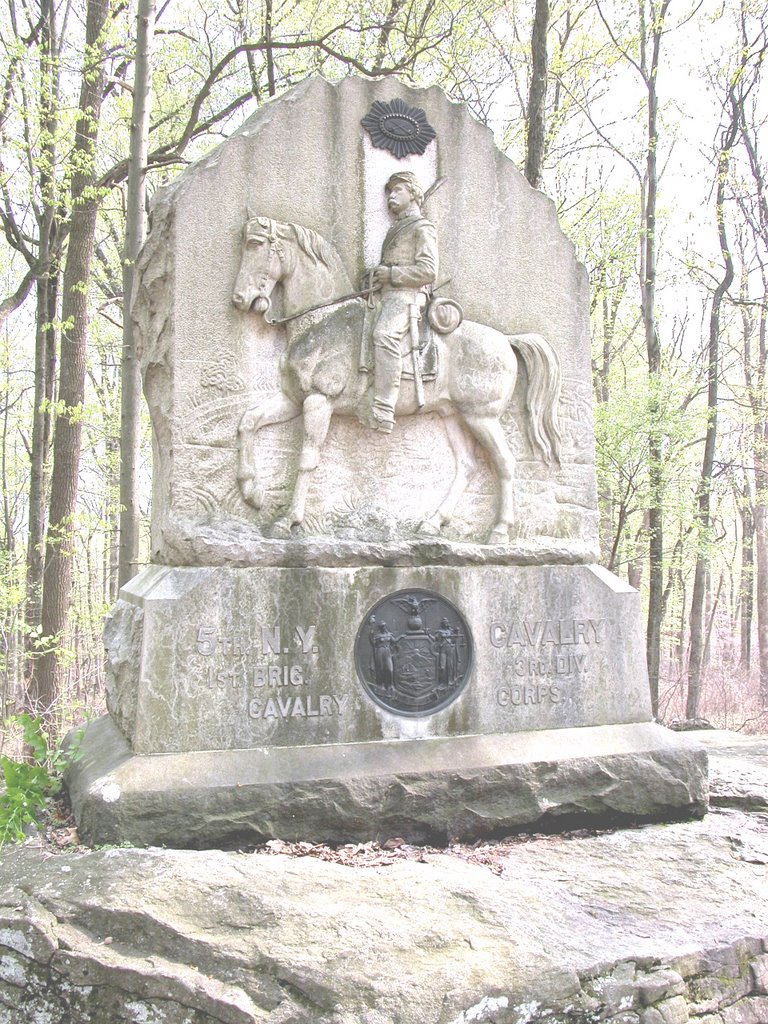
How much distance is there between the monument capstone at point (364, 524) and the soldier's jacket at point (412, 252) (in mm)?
15

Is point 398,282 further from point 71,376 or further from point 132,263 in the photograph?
point 71,376

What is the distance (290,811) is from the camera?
3.65 metres

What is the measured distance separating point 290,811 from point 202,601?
1059 mm

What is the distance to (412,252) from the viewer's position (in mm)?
4336

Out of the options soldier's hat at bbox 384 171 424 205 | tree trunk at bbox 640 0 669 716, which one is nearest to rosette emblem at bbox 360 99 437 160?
soldier's hat at bbox 384 171 424 205

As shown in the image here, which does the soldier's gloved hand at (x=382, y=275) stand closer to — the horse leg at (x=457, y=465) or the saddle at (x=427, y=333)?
the saddle at (x=427, y=333)

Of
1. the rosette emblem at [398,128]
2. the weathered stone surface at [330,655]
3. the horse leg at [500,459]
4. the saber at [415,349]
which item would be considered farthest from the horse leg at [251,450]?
the rosette emblem at [398,128]

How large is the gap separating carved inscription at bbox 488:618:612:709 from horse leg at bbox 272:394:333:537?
122 cm

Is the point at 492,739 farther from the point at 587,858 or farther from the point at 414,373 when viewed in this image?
the point at 414,373

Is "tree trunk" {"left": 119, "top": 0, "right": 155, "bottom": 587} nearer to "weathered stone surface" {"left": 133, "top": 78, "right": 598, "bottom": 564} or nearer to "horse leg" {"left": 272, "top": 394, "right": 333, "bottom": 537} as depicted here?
"weathered stone surface" {"left": 133, "top": 78, "right": 598, "bottom": 564}

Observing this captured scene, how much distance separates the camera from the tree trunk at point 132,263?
7594 mm

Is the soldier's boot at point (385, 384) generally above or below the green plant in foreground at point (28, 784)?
above

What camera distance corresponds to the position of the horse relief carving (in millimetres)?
4117

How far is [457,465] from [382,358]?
754 mm
